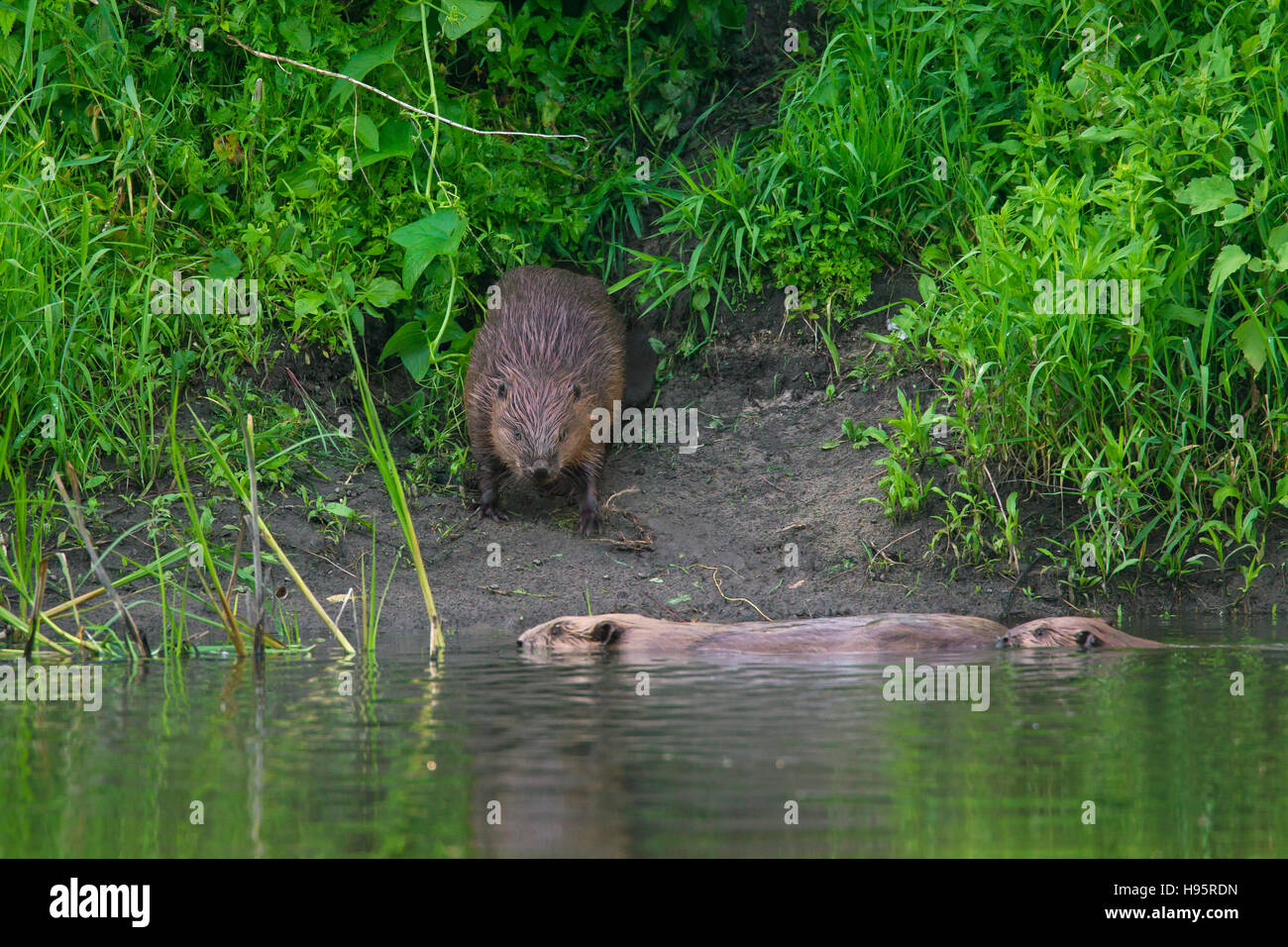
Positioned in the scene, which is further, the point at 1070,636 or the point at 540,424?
the point at 540,424

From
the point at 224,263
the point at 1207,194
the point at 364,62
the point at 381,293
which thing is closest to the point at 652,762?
the point at 1207,194

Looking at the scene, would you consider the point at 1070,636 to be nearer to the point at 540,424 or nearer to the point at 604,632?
the point at 604,632

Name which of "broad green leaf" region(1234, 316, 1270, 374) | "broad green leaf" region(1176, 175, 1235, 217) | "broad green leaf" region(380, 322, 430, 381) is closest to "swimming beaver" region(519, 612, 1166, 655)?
"broad green leaf" region(1234, 316, 1270, 374)

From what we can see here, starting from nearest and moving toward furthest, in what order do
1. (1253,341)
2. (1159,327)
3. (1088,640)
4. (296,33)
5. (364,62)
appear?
(1088,640) < (1253,341) < (1159,327) < (364,62) < (296,33)

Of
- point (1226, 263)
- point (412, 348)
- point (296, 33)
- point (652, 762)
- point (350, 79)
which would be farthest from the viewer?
point (412, 348)

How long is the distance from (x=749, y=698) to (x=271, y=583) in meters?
2.82

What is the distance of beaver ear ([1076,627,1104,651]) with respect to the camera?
5109mm

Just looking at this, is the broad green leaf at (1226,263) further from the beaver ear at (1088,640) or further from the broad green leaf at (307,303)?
the broad green leaf at (307,303)

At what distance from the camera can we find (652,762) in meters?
3.20

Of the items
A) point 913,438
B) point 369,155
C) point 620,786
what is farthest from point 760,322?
point 620,786

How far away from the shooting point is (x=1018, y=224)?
645 centimetres

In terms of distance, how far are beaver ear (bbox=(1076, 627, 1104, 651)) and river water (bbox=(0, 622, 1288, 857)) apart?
28 centimetres

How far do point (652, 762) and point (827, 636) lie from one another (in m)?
2.12

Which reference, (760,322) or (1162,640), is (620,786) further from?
(760,322)
